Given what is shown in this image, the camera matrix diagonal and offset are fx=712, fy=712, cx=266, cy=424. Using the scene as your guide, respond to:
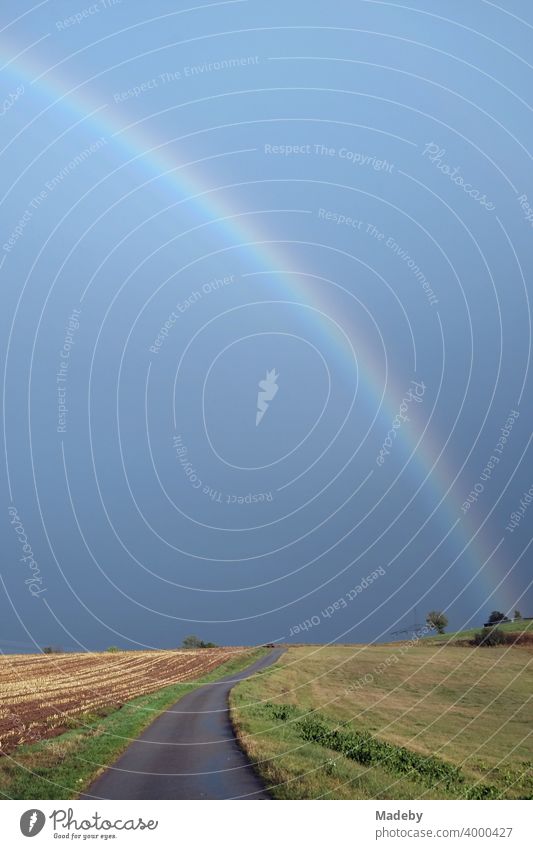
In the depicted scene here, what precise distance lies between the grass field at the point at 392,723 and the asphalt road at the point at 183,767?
620 mm

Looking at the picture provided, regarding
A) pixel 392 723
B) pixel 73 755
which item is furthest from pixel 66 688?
pixel 73 755

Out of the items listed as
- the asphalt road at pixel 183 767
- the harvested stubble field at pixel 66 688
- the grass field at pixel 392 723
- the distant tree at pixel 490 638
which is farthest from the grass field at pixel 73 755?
the distant tree at pixel 490 638

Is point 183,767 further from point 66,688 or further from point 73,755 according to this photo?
point 66,688

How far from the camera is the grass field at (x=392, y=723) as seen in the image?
17.8 meters

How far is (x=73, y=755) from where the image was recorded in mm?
20047

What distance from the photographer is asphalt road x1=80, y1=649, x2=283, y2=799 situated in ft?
53.8

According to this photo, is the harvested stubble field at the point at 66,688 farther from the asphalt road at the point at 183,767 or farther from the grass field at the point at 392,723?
the grass field at the point at 392,723

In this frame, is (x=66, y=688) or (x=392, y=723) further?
(x=66, y=688)

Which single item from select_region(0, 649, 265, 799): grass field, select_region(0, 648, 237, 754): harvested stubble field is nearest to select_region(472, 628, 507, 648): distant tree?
select_region(0, 648, 237, 754): harvested stubble field

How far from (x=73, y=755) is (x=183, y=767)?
3491mm
